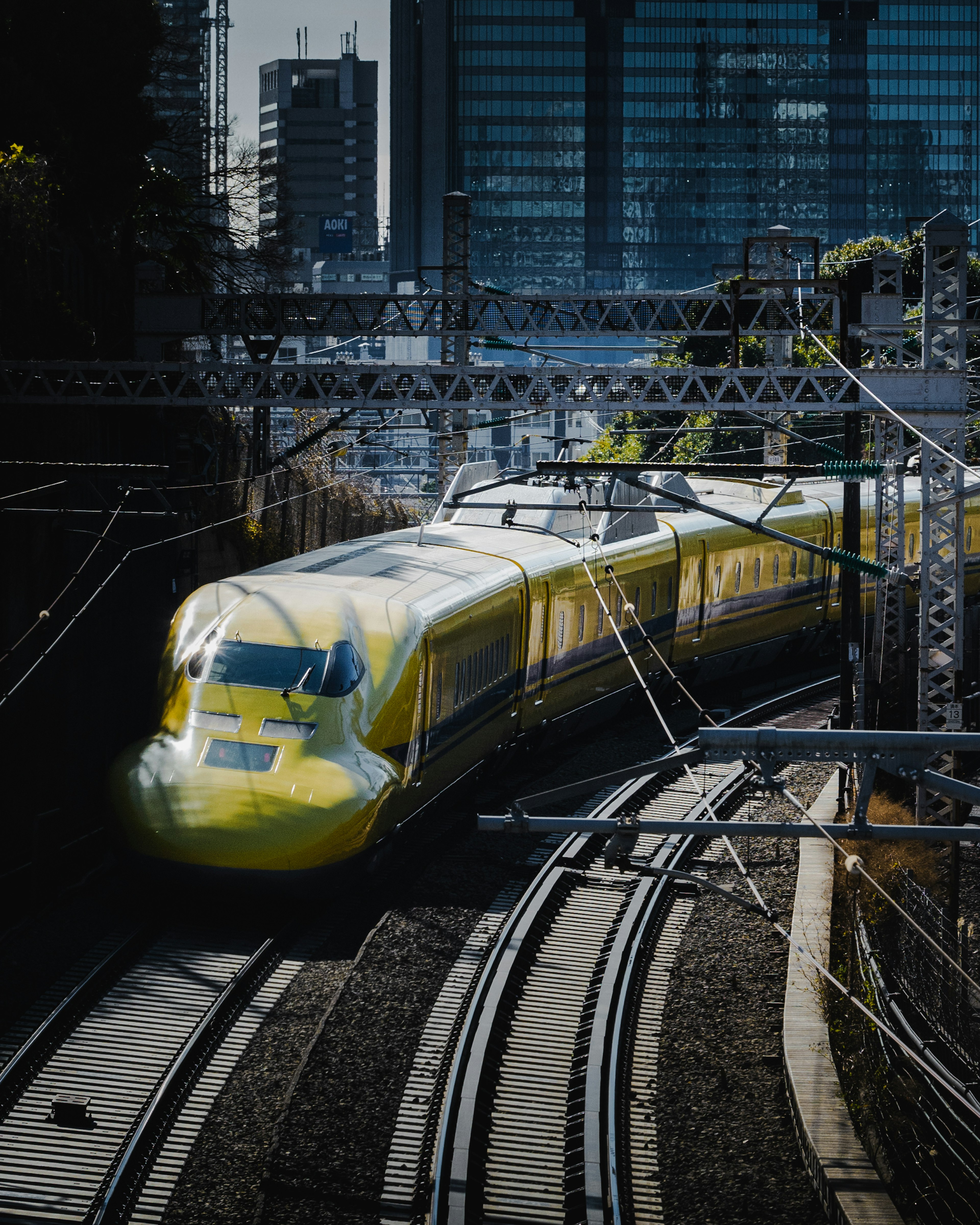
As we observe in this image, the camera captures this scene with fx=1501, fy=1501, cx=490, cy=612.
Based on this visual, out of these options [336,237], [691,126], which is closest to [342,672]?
[691,126]

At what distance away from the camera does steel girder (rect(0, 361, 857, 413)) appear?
19.5 metres

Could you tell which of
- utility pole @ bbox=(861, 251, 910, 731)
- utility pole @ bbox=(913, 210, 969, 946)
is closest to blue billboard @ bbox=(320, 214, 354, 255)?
utility pole @ bbox=(861, 251, 910, 731)

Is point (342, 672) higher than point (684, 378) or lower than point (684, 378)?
lower

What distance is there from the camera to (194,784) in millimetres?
12617

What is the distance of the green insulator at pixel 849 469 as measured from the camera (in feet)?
49.6

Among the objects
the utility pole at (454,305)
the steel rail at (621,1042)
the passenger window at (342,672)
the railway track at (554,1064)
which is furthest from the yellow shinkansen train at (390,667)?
the utility pole at (454,305)

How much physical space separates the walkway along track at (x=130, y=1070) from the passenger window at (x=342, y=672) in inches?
82.6

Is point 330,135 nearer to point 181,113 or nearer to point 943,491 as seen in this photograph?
point 181,113

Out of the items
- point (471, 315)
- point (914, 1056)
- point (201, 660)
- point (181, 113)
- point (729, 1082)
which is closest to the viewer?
point (914, 1056)

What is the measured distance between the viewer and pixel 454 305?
84.5 feet

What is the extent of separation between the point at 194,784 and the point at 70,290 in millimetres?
11967

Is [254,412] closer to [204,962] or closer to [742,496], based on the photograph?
[742,496]

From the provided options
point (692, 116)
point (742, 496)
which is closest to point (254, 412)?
point (742, 496)

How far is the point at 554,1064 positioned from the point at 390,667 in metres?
4.37
